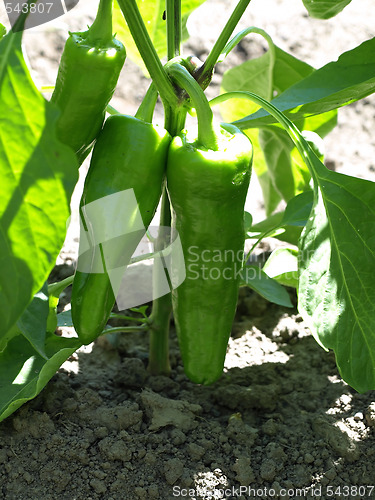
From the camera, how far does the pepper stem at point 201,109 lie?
3.29 ft

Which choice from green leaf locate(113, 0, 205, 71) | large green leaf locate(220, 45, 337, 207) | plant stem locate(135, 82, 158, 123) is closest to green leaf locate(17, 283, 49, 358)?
plant stem locate(135, 82, 158, 123)

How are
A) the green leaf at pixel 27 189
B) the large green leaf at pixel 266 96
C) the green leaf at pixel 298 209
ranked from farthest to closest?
the large green leaf at pixel 266 96 < the green leaf at pixel 298 209 < the green leaf at pixel 27 189

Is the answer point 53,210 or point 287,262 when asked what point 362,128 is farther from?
point 53,210

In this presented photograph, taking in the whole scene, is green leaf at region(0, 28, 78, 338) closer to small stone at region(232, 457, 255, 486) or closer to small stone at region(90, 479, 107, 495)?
small stone at region(90, 479, 107, 495)

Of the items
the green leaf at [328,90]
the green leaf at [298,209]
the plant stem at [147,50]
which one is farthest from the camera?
the green leaf at [298,209]

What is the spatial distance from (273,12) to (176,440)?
1.86 m

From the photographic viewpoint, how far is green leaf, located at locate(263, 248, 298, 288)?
53.1 inches

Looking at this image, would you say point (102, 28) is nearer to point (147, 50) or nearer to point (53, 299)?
point (147, 50)

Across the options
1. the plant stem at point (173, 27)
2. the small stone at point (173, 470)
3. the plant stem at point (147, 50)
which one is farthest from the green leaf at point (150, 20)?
the small stone at point (173, 470)

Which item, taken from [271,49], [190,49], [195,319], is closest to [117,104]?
[190,49]

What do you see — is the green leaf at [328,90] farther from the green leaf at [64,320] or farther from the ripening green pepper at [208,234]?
the green leaf at [64,320]

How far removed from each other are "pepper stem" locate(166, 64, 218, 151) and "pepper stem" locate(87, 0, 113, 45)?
0.12 m

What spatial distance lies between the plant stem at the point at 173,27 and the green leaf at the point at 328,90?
0.59ft

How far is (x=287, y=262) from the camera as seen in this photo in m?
1.39
